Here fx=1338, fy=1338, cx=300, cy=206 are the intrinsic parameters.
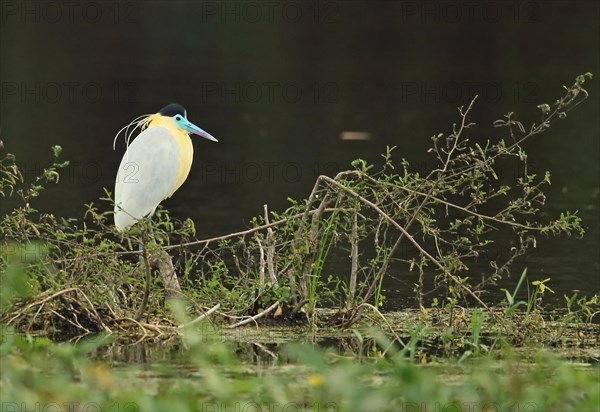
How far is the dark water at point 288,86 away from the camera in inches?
551

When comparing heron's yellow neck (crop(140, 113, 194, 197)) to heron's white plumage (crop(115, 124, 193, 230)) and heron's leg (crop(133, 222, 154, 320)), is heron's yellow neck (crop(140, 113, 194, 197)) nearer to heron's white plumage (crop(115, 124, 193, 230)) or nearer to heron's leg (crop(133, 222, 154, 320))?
heron's white plumage (crop(115, 124, 193, 230))

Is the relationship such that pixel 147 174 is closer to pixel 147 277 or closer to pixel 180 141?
pixel 180 141

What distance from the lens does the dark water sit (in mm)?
13984

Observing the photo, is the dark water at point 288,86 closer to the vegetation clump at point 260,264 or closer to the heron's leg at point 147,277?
the vegetation clump at point 260,264

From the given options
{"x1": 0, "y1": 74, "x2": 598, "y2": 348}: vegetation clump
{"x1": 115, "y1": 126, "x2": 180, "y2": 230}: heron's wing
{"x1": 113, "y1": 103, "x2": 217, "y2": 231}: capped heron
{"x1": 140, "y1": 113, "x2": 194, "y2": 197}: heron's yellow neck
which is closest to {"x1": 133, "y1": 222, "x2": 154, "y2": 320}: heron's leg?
{"x1": 0, "y1": 74, "x2": 598, "y2": 348}: vegetation clump

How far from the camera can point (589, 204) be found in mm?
12945

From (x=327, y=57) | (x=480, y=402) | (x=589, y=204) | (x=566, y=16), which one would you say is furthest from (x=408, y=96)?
(x=480, y=402)

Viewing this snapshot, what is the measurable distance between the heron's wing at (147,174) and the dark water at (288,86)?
171 centimetres

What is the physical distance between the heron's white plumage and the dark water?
1.70m

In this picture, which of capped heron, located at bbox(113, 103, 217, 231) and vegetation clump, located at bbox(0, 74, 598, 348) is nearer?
vegetation clump, located at bbox(0, 74, 598, 348)

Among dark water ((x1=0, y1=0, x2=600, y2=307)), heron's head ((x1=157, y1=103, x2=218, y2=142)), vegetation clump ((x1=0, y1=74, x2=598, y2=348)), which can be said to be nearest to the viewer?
vegetation clump ((x1=0, y1=74, x2=598, y2=348))

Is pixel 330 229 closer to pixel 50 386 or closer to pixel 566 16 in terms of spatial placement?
pixel 50 386

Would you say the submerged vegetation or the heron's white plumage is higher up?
the heron's white plumage

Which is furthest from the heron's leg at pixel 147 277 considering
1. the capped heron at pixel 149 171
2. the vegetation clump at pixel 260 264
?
the capped heron at pixel 149 171
